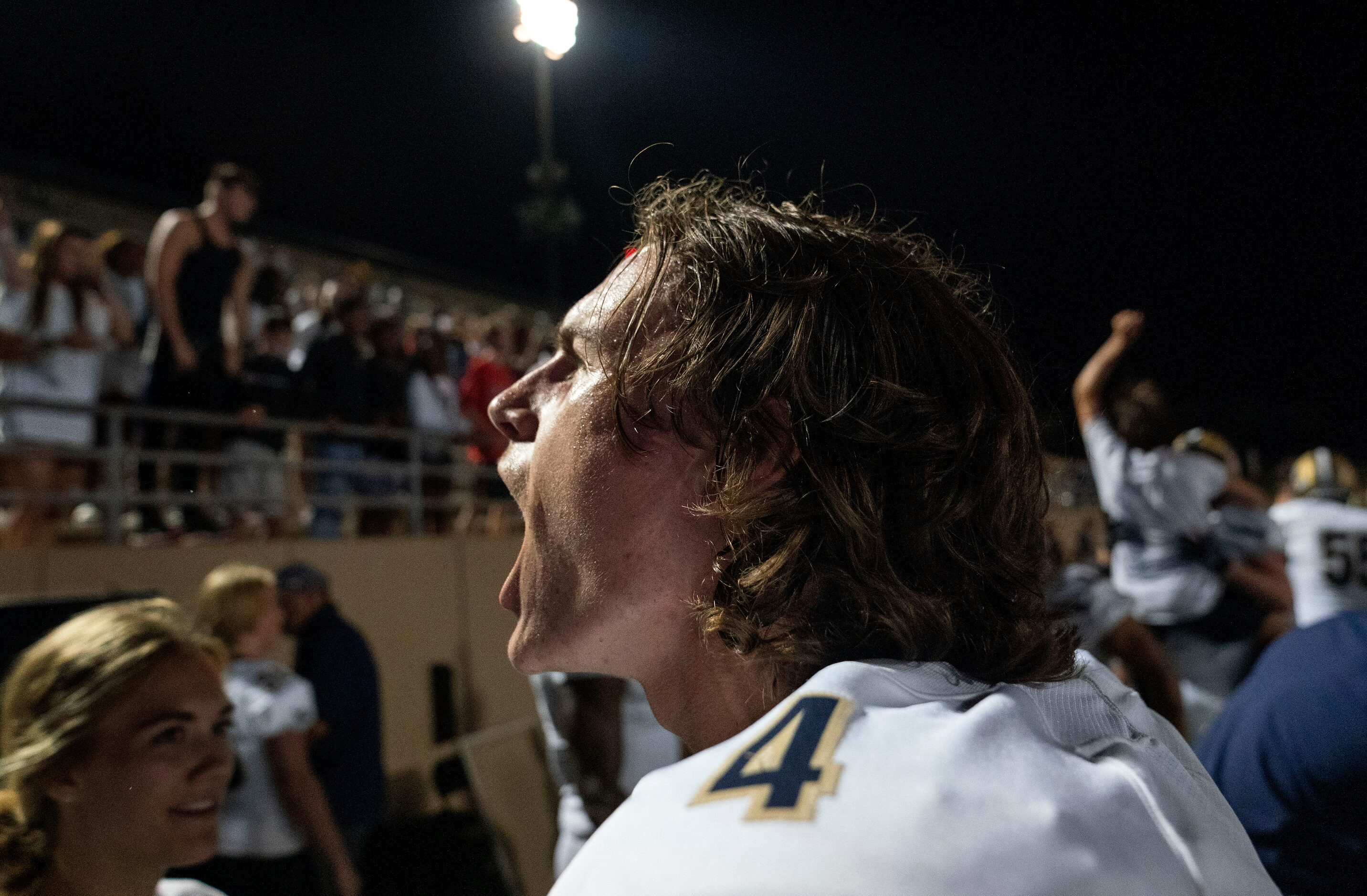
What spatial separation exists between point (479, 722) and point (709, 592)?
5.46 m

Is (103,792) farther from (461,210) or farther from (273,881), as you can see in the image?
(461,210)

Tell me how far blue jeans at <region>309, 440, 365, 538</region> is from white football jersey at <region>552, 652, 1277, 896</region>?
5590 mm

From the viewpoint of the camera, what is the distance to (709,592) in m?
0.94

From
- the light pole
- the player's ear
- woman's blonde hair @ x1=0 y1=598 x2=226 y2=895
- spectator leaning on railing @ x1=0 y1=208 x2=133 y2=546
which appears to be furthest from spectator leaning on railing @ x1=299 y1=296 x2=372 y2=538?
the player's ear

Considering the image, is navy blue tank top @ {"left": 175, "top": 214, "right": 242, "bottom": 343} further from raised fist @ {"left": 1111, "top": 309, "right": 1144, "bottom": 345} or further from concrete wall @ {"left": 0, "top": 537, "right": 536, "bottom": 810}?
raised fist @ {"left": 1111, "top": 309, "right": 1144, "bottom": 345}

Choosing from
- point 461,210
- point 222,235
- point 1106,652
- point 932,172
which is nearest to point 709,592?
point 932,172

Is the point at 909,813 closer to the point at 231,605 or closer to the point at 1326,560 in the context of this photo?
the point at 231,605

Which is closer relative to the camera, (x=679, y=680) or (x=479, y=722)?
(x=679, y=680)

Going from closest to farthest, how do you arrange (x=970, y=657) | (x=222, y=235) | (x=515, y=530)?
1. (x=970, y=657)
2. (x=222, y=235)
3. (x=515, y=530)

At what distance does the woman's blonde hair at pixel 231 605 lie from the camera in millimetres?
3088

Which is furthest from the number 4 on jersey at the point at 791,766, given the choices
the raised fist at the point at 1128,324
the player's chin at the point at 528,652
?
the raised fist at the point at 1128,324

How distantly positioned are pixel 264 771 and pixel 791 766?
290 centimetres

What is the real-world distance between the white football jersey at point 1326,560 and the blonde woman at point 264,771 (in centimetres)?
377

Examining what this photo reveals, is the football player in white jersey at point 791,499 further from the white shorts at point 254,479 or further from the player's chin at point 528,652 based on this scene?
the white shorts at point 254,479
